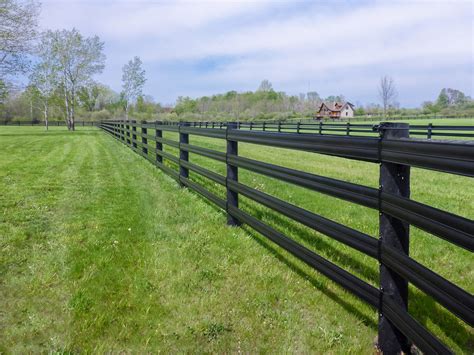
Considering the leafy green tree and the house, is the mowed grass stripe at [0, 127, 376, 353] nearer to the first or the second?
the house

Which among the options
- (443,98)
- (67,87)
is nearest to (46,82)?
(67,87)

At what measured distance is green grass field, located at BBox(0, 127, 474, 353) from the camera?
8.59ft

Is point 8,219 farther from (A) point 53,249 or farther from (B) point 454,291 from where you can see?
(B) point 454,291

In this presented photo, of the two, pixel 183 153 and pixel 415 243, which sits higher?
pixel 183 153

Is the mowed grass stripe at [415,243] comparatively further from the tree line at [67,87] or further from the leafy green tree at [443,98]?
the leafy green tree at [443,98]

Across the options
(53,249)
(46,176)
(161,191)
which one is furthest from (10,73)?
(53,249)

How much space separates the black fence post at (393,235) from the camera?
226cm

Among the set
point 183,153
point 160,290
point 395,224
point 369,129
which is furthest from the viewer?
point 369,129

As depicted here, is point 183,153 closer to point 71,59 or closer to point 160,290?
point 160,290

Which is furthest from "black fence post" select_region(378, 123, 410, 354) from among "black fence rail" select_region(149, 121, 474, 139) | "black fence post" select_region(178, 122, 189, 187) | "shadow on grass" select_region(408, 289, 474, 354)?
"black fence post" select_region(178, 122, 189, 187)

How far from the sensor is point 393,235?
2.30m

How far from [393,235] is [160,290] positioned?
6.60 feet

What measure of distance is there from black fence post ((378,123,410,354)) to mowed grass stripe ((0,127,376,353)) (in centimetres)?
24

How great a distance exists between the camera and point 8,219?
5.36 m
